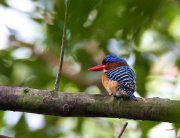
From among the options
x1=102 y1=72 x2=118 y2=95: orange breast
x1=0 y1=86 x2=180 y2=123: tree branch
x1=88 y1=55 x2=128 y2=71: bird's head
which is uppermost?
x1=88 y1=55 x2=128 y2=71: bird's head

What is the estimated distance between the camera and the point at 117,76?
2.63 metres

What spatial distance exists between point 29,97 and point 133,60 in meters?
1.68

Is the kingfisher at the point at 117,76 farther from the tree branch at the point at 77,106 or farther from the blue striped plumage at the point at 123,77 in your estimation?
the tree branch at the point at 77,106

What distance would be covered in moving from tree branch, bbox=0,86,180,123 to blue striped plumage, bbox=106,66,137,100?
0.47 meters

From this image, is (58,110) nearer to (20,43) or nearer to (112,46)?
(112,46)

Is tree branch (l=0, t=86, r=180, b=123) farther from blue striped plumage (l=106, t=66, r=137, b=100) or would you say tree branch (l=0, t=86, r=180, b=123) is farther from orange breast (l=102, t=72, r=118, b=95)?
orange breast (l=102, t=72, r=118, b=95)

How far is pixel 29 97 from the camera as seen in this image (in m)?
1.85

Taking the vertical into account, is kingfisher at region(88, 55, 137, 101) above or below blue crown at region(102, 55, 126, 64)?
below

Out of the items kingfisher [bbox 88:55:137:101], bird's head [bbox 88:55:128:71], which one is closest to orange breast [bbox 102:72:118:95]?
kingfisher [bbox 88:55:137:101]

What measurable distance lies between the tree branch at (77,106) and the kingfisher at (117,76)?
0.43 meters

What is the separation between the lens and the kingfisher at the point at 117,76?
245 cm

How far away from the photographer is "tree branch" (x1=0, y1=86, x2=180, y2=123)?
1.83 meters

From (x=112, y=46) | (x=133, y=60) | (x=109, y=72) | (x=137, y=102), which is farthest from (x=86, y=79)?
(x=137, y=102)

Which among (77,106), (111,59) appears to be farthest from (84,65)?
(77,106)
